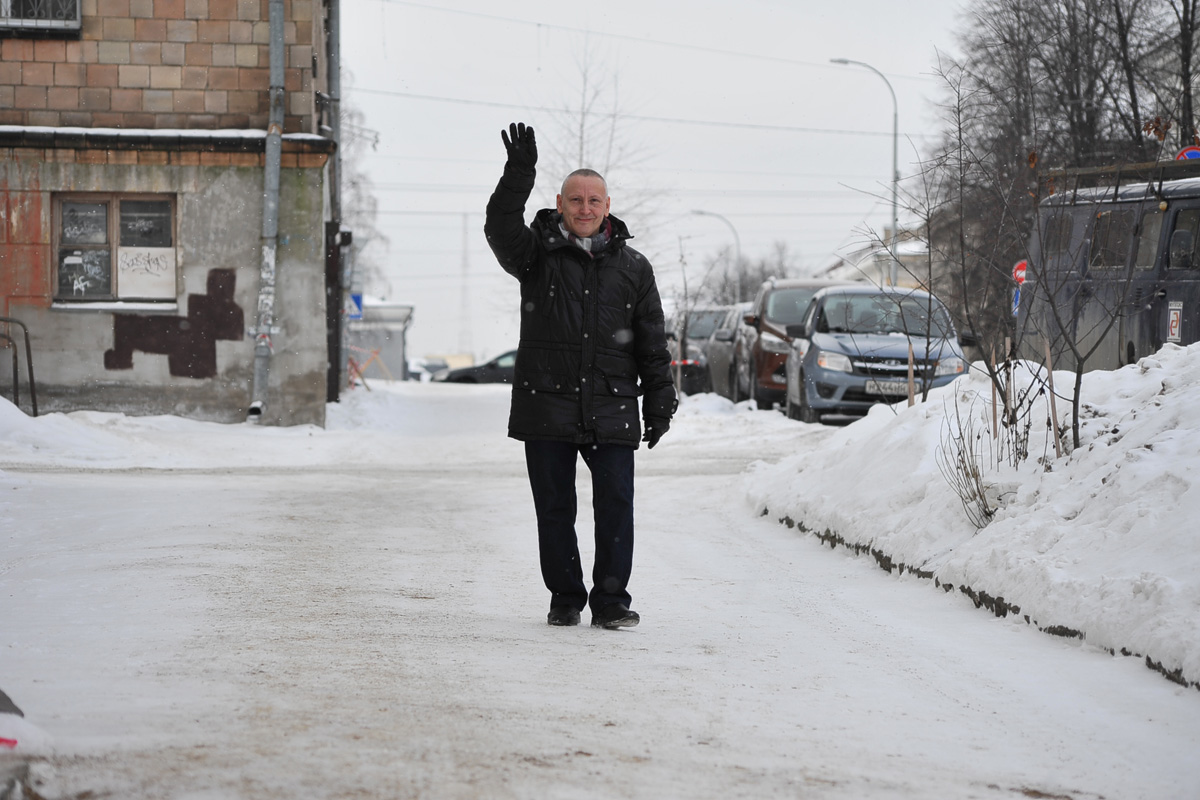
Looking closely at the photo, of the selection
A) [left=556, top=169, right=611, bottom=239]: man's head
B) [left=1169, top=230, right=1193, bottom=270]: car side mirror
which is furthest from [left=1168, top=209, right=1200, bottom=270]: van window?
[left=556, top=169, right=611, bottom=239]: man's head

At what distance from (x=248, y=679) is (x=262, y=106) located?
1355 centimetres

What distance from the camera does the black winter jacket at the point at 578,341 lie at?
523cm

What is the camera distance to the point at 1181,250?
12.3 m

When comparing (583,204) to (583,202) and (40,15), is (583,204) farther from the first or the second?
(40,15)

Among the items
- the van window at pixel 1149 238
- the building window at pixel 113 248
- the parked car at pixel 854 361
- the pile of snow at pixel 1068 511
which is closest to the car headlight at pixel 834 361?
the parked car at pixel 854 361

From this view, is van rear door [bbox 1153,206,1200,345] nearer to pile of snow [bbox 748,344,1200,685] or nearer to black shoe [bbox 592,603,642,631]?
pile of snow [bbox 748,344,1200,685]

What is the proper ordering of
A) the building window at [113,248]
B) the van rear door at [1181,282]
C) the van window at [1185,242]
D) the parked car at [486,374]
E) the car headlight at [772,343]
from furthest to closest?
the parked car at [486,374], the car headlight at [772,343], the building window at [113,248], the van window at [1185,242], the van rear door at [1181,282]

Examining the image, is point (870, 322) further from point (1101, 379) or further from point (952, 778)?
point (952, 778)

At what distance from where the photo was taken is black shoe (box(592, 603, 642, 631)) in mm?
5348

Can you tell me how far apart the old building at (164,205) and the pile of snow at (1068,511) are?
921 centimetres

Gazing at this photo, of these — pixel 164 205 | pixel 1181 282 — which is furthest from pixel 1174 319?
pixel 164 205

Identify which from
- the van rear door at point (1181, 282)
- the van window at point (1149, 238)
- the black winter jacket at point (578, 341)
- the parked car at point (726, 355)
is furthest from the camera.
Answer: the parked car at point (726, 355)

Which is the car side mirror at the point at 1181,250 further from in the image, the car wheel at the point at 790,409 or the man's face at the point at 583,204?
the man's face at the point at 583,204

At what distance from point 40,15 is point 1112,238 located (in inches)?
484
